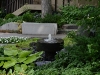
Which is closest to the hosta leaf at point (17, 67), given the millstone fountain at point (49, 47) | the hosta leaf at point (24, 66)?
the hosta leaf at point (24, 66)

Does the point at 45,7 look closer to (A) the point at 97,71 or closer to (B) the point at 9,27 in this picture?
(B) the point at 9,27

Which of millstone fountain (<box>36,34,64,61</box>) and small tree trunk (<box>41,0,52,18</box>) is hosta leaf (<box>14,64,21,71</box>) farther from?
small tree trunk (<box>41,0,52,18</box>)

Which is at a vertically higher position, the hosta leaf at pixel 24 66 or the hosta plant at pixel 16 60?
the hosta plant at pixel 16 60

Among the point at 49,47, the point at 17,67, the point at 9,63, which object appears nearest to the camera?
the point at 17,67

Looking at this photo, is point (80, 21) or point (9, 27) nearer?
point (80, 21)

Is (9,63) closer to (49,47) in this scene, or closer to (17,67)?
(17,67)

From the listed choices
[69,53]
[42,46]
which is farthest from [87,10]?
[42,46]

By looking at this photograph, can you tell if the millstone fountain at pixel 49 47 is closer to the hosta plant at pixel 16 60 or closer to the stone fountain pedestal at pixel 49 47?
the stone fountain pedestal at pixel 49 47

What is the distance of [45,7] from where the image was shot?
16828 millimetres

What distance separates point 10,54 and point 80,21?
88.9 inches

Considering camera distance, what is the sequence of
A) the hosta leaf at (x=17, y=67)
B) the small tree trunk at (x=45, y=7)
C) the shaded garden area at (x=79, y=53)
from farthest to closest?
1. the small tree trunk at (x=45, y=7)
2. the hosta leaf at (x=17, y=67)
3. the shaded garden area at (x=79, y=53)

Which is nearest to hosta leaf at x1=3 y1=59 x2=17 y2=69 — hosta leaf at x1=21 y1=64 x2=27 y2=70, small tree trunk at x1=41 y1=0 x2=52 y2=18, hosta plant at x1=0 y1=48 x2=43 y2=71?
hosta plant at x1=0 y1=48 x2=43 y2=71

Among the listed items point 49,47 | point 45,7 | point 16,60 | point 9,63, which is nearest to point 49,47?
point 49,47

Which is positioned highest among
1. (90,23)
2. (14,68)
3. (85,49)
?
(90,23)
